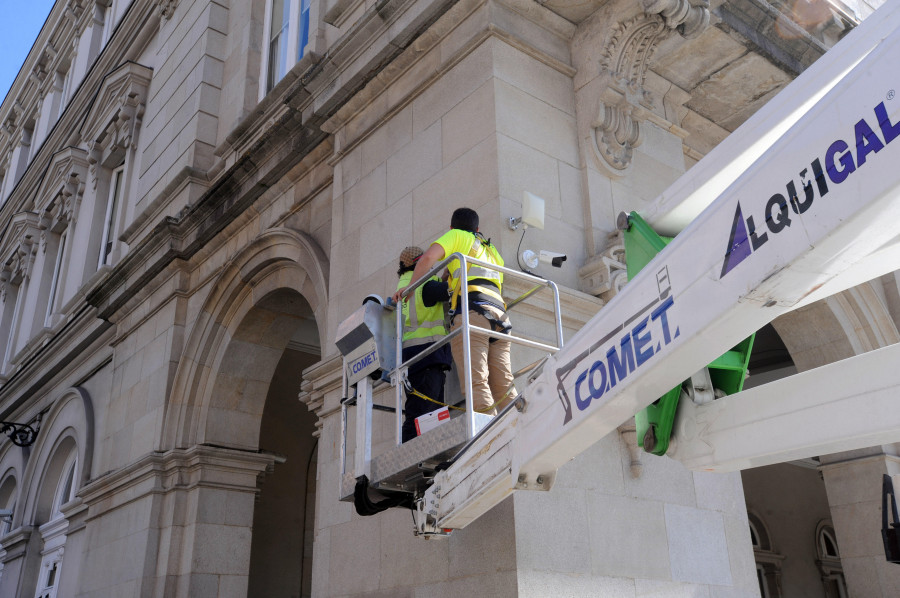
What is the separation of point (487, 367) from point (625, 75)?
3.89 m

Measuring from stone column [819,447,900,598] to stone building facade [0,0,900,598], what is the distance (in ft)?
0.10

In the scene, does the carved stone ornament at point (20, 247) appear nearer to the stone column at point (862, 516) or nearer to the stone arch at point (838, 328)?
the stone arch at point (838, 328)

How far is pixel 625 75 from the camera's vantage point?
26.4 feet

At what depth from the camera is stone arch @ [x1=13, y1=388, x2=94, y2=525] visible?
15.4 metres

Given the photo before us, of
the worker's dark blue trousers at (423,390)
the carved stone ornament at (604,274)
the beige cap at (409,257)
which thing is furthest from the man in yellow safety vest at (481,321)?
the carved stone ornament at (604,274)

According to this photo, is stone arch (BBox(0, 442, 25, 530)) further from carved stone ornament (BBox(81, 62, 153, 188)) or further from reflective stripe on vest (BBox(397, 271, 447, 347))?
reflective stripe on vest (BBox(397, 271, 447, 347))

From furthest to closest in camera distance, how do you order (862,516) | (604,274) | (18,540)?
1. (18,540)
2. (862,516)
3. (604,274)

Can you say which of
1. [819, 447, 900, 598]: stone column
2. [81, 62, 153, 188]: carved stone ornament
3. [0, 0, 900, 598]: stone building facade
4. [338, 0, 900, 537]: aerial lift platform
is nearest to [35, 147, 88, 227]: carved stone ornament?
[0, 0, 900, 598]: stone building facade

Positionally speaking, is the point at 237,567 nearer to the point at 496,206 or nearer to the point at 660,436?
the point at 496,206

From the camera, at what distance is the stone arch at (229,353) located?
11367 mm

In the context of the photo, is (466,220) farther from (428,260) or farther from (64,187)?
(64,187)

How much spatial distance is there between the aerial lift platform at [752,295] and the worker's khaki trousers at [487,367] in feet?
2.77

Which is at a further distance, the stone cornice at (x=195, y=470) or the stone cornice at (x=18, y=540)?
the stone cornice at (x=18, y=540)

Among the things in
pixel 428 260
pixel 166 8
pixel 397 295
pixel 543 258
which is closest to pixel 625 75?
pixel 543 258
